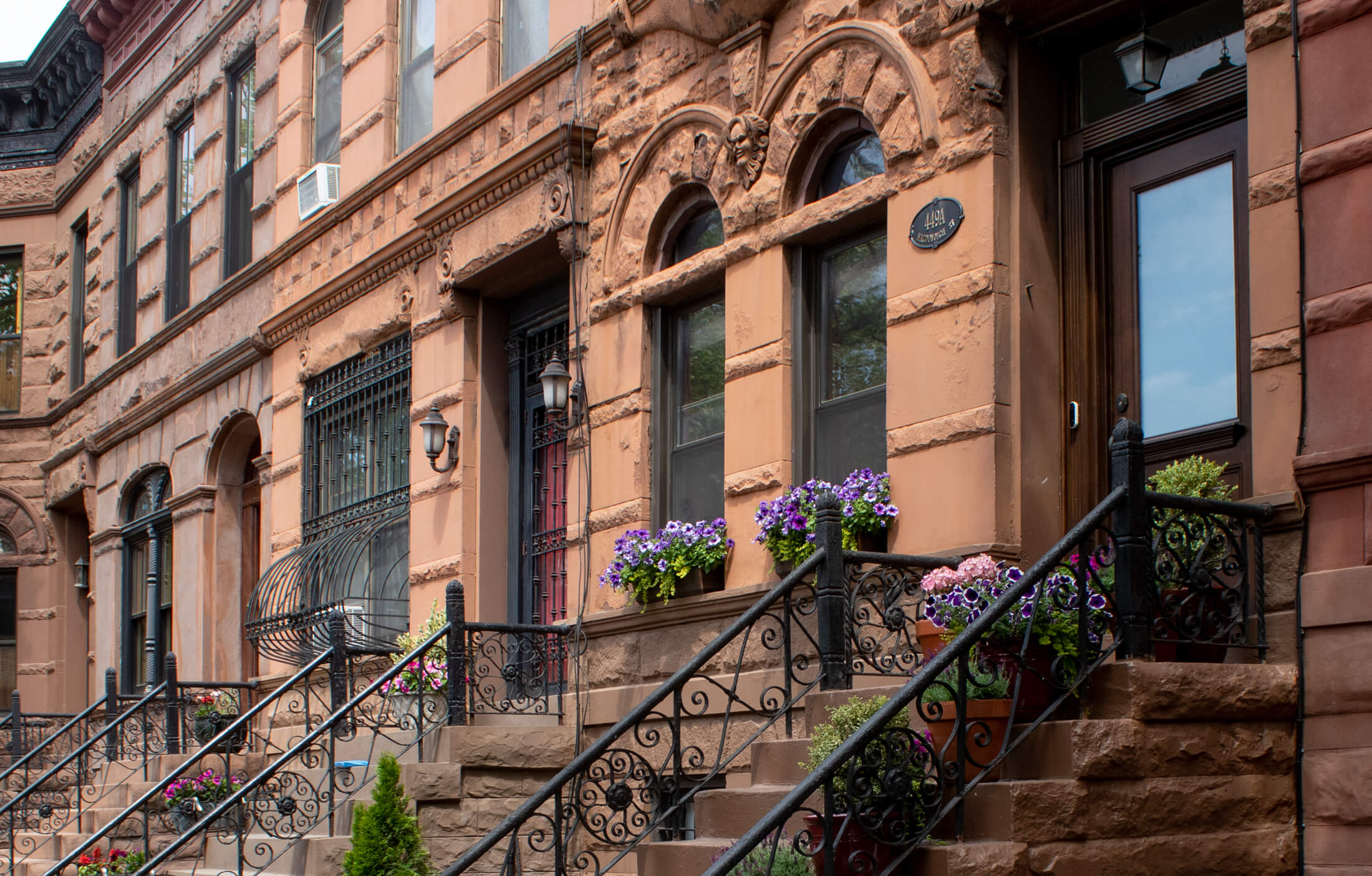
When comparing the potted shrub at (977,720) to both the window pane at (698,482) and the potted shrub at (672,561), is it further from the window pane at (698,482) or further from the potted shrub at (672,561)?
the window pane at (698,482)

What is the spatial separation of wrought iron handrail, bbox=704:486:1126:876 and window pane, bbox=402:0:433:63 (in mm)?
9495

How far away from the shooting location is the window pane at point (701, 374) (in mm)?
11305

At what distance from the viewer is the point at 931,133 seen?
930cm

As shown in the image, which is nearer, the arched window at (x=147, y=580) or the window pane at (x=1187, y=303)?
the window pane at (x=1187, y=303)

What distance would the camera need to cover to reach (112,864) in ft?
43.4

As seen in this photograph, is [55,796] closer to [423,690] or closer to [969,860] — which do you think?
[423,690]

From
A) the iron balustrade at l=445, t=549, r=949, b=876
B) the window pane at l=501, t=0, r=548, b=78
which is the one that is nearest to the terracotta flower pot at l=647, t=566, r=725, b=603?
the iron balustrade at l=445, t=549, r=949, b=876

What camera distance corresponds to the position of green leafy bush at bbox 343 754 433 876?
9234mm

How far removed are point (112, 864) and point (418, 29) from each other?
7.70 meters

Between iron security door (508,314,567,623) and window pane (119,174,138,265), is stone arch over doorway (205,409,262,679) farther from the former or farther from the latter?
iron security door (508,314,567,623)

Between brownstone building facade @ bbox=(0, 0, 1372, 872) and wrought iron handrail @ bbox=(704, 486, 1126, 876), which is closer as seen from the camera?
wrought iron handrail @ bbox=(704, 486, 1126, 876)

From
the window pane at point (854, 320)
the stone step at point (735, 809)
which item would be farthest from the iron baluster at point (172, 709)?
the stone step at point (735, 809)

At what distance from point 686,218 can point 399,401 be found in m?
4.26

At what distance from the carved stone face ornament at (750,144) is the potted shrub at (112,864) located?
6916 millimetres
